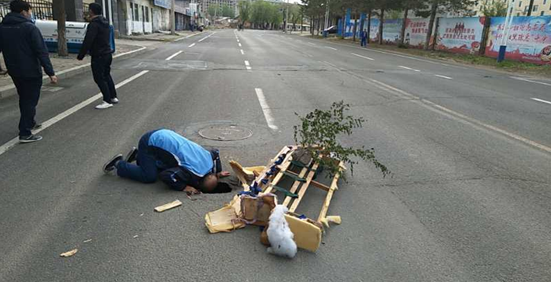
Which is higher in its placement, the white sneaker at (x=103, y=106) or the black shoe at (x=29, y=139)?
the white sneaker at (x=103, y=106)

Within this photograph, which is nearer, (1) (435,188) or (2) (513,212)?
(2) (513,212)

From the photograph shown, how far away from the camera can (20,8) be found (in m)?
5.47

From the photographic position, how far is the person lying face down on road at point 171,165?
4.07 metres

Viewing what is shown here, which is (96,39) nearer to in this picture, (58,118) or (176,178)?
(58,118)

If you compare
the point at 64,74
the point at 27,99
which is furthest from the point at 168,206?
the point at 64,74

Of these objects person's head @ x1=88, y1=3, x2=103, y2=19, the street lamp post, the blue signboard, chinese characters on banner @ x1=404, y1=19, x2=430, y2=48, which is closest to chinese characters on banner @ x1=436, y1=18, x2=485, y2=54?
chinese characters on banner @ x1=404, y1=19, x2=430, y2=48

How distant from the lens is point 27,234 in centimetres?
321

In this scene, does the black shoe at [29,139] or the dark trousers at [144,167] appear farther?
the black shoe at [29,139]

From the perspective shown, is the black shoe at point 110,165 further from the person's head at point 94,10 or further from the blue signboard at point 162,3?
the blue signboard at point 162,3

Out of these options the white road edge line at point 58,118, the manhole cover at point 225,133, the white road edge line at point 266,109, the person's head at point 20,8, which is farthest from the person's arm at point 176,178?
the person's head at point 20,8

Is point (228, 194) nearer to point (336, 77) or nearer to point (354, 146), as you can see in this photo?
point (354, 146)

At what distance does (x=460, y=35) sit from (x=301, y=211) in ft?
101

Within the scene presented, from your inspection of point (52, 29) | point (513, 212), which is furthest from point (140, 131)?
point (52, 29)

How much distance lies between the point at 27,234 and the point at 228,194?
1.76m
